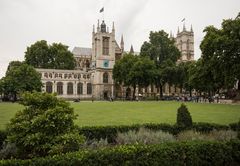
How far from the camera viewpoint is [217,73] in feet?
142

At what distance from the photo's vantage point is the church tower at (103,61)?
87938 mm

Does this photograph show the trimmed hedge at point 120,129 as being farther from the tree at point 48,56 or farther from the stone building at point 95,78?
the tree at point 48,56

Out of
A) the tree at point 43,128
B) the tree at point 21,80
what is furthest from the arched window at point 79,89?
the tree at point 43,128

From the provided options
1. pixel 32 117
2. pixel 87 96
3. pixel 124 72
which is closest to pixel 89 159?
pixel 32 117

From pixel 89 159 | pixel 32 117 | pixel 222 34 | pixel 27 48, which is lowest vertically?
pixel 89 159

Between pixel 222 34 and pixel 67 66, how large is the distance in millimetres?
59240

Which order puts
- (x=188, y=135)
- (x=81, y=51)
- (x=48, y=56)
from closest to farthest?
1. (x=188, y=135)
2. (x=48, y=56)
3. (x=81, y=51)

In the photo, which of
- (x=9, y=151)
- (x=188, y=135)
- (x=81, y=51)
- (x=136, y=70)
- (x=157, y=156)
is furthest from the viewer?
(x=81, y=51)

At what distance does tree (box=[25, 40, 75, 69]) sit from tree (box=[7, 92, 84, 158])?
8180 centimetres

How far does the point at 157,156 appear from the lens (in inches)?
377

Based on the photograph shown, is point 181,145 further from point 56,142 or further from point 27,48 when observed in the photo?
point 27,48

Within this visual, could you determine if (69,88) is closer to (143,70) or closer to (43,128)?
(143,70)

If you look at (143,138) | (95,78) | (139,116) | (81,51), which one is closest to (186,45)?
(81,51)

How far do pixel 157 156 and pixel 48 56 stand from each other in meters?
87.8
